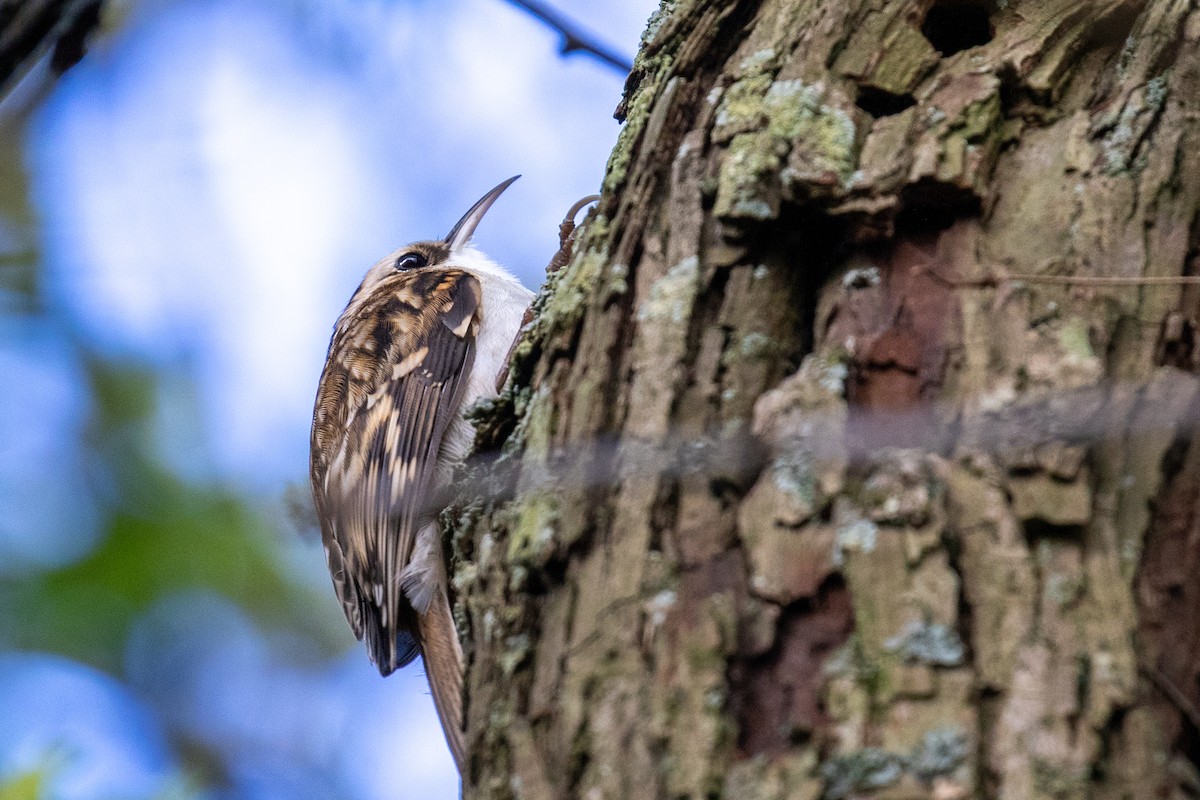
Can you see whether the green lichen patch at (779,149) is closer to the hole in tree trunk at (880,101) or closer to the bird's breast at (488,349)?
the hole in tree trunk at (880,101)

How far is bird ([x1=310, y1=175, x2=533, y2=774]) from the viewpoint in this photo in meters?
3.34

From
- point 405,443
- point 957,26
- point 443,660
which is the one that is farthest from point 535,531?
point 405,443

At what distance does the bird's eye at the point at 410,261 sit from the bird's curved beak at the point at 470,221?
0.13m

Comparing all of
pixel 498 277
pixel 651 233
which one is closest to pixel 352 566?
pixel 498 277

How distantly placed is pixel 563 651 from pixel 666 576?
15 centimetres

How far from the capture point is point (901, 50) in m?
1.79

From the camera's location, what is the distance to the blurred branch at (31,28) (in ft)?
4.66

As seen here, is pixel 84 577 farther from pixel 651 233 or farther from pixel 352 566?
pixel 651 233

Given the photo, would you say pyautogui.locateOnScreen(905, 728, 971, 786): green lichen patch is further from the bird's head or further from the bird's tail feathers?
the bird's head

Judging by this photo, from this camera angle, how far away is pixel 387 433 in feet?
12.1

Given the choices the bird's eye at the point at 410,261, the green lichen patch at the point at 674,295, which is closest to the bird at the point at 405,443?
the bird's eye at the point at 410,261

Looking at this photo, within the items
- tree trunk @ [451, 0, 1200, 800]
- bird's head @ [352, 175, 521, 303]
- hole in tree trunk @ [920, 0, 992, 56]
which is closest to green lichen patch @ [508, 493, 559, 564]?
tree trunk @ [451, 0, 1200, 800]

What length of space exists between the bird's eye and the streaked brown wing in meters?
0.48

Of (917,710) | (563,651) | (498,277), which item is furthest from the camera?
(498,277)
